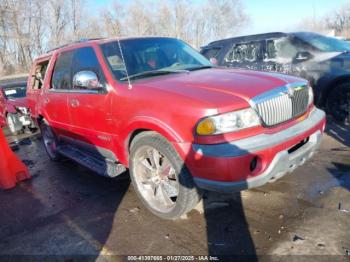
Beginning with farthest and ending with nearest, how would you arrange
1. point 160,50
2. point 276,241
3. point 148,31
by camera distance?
point 148,31 < point 160,50 < point 276,241

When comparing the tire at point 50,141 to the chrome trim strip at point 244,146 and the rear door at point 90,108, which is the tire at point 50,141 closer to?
the rear door at point 90,108

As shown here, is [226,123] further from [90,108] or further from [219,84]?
[90,108]

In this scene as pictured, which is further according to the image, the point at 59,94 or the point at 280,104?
the point at 59,94

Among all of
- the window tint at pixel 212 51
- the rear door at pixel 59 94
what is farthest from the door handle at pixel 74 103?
the window tint at pixel 212 51

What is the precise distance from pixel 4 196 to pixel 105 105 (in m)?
2.22

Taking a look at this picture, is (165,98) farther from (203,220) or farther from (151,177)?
(203,220)

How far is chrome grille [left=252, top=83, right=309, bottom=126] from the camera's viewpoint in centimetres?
329

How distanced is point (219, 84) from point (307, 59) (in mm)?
4182

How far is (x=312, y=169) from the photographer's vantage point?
473 cm

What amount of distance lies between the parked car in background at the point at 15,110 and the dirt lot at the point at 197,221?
16.0 feet

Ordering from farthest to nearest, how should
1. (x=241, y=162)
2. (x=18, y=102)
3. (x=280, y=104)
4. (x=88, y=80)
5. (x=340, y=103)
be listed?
(x=18, y=102) < (x=340, y=103) < (x=88, y=80) < (x=280, y=104) < (x=241, y=162)

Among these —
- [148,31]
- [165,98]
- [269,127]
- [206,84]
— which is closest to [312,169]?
[269,127]

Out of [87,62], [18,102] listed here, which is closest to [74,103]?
[87,62]

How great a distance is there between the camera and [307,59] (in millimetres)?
6914
